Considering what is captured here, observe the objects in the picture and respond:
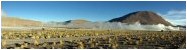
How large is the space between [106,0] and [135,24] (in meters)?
5.89

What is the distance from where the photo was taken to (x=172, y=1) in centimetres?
1301

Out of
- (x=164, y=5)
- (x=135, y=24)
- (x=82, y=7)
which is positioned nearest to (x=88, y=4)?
(x=82, y=7)

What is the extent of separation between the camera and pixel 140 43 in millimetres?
13766

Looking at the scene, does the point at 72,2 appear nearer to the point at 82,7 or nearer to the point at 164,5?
the point at 82,7

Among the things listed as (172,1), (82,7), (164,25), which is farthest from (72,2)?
(164,25)

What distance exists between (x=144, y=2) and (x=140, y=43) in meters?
1.46

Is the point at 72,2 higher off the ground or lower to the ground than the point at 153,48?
higher

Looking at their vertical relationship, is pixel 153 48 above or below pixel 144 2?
below

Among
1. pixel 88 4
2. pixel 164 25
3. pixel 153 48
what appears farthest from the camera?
pixel 164 25

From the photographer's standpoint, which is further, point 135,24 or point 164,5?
point 135,24

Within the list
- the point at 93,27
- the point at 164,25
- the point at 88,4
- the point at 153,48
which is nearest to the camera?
the point at 153,48

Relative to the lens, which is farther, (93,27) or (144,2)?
(93,27)

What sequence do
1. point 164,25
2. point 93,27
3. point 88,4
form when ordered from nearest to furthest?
point 88,4, point 164,25, point 93,27

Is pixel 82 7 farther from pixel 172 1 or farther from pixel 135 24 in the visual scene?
pixel 135 24
